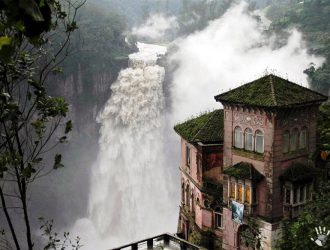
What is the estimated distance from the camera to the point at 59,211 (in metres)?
64.0

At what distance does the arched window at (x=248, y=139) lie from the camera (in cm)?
2566

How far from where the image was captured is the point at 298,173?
2511 cm

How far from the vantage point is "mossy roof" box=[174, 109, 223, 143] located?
2925 cm

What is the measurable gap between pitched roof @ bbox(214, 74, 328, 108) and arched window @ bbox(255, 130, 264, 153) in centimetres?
154

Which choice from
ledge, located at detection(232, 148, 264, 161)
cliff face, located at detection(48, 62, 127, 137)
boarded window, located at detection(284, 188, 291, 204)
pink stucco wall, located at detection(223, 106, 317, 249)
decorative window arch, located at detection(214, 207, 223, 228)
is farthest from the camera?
cliff face, located at detection(48, 62, 127, 137)

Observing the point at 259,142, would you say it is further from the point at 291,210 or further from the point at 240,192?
the point at 291,210

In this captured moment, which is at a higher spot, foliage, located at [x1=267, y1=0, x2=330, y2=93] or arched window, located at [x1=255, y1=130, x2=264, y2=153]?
foliage, located at [x1=267, y1=0, x2=330, y2=93]

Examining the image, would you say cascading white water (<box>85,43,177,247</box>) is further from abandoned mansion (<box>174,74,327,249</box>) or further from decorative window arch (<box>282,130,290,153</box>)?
decorative window arch (<box>282,130,290,153</box>)

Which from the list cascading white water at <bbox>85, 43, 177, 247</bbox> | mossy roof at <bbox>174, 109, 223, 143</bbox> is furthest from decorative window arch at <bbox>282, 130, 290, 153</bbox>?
cascading white water at <bbox>85, 43, 177, 247</bbox>

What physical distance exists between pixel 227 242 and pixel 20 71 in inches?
874

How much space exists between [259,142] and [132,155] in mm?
44786

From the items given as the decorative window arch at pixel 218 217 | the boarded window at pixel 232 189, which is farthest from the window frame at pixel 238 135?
the decorative window arch at pixel 218 217

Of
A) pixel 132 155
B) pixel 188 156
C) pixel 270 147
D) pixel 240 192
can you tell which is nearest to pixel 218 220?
pixel 240 192

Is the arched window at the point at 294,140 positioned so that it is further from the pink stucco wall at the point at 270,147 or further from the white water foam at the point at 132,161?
the white water foam at the point at 132,161
